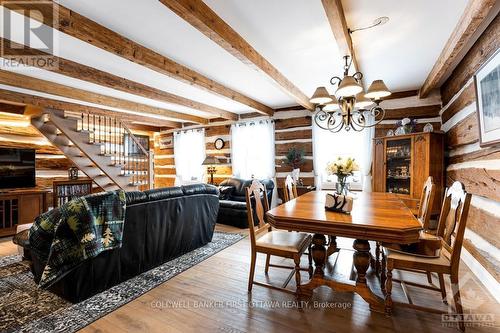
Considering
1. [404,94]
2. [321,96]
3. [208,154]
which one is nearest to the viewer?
[321,96]

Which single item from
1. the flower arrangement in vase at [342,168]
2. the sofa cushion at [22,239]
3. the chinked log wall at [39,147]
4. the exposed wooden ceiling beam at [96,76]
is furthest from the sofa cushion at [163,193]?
the chinked log wall at [39,147]

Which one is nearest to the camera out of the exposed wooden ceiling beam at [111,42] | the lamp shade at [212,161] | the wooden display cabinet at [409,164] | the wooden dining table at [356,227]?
the wooden dining table at [356,227]

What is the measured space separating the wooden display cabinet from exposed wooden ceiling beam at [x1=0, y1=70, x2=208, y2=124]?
4.64 meters

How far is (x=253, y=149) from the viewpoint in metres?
6.07

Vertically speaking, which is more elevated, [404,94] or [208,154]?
[404,94]

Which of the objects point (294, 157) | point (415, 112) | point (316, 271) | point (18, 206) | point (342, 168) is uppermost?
point (415, 112)

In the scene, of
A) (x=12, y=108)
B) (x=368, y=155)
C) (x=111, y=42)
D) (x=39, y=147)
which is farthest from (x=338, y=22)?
(x=39, y=147)

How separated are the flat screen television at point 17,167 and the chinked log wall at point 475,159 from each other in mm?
6886

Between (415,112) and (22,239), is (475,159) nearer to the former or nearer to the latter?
(415,112)

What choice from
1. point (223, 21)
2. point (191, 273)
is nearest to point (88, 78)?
point (223, 21)

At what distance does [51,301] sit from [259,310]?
6.00 feet

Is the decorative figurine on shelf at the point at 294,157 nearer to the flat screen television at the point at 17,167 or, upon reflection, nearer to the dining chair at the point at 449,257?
the dining chair at the point at 449,257

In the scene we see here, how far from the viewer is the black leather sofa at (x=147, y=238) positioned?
2146 mm

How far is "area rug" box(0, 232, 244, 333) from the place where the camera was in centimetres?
182
